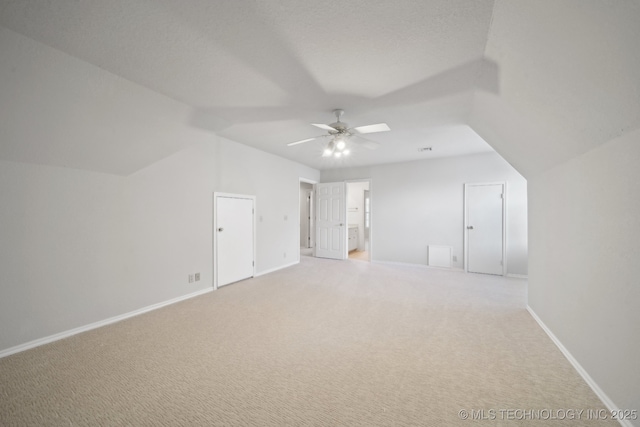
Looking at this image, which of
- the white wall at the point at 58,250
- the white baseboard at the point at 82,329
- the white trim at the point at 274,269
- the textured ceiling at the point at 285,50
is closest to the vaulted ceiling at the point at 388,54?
the textured ceiling at the point at 285,50

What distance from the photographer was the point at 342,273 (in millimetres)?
4992

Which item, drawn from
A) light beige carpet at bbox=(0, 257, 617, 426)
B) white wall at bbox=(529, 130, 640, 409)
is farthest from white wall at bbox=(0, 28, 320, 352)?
white wall at bbox=(529, 130, 640, 409)

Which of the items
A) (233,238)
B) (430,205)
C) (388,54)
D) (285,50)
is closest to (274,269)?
(233,238)

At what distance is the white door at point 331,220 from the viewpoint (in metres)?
6.45

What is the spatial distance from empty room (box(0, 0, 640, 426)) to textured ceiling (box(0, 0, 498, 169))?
0.02 meters

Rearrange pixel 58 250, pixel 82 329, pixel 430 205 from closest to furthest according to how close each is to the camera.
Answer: pixel 58 250
pixel 82 329
pixel 430 205

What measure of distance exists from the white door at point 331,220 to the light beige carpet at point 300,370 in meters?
3.33

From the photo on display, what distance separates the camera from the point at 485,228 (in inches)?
195

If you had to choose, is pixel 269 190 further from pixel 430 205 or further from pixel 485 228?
pixel 485 228

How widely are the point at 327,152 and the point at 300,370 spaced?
8.03 feet

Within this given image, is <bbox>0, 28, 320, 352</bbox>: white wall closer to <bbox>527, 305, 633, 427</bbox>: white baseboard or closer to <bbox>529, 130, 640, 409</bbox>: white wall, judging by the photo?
<bbox>529, 130, 640, 409</bbox>: white wall

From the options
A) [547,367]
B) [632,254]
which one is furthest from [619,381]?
[632,254]

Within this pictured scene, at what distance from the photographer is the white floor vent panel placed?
532 centimetres

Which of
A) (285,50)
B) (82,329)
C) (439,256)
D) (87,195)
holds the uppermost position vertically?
(285,50)
